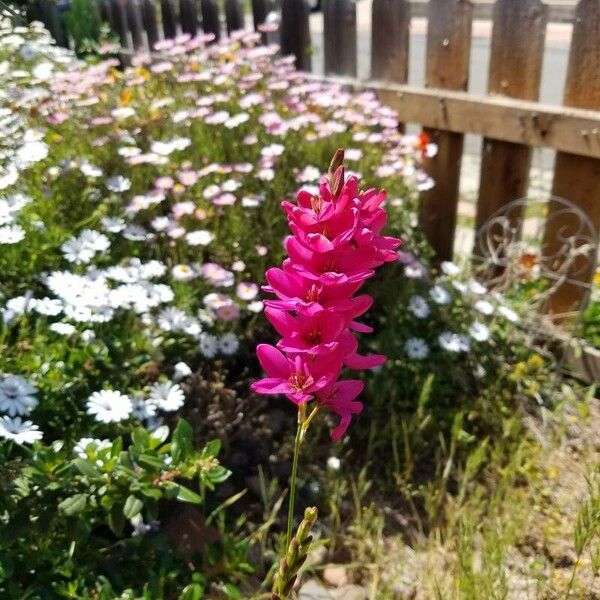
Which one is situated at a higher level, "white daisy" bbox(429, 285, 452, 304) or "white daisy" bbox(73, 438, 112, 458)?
"white daisy" bbox(73, 438, 112, 458)

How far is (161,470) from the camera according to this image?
1.54m

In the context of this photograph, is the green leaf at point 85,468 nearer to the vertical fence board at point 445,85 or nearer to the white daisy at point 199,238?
the white daisy at point 199,238

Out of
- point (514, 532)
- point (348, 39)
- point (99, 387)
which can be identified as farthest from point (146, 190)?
point (514, 532)

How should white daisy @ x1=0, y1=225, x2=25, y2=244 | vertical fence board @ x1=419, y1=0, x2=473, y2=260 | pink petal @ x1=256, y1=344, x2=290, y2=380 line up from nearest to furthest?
pink petal @ x1=256, y1=344, x2=290, y2=380 → white daisy @ x1=0, y1=225, x2=25, y2=244 → vertical fence board @ x1=419, y1=0, x2=473, y2=260

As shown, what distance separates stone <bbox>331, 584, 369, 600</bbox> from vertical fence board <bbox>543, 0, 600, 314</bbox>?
62.1 inches

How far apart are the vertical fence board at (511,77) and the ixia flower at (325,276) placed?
2132mm

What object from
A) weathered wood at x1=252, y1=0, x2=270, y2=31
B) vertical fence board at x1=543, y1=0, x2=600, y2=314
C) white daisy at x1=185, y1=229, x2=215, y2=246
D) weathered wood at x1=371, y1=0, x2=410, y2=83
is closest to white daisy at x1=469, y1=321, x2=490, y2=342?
vertical fence board at x1=543, y1=0, x2=600, y2=314

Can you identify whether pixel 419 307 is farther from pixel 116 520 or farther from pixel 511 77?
pixel 116 520

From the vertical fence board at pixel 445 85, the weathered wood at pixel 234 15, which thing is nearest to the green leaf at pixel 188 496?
the vertical fence board at pixel 445 85

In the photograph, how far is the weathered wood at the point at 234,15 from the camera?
4.27m

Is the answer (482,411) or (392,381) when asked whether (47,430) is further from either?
(482,411)

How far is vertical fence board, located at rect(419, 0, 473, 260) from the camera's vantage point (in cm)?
301

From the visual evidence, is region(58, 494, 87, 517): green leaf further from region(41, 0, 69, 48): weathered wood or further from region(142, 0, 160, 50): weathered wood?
region(41, 0, 69, 48): weathered wood

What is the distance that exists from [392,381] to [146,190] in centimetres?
114
